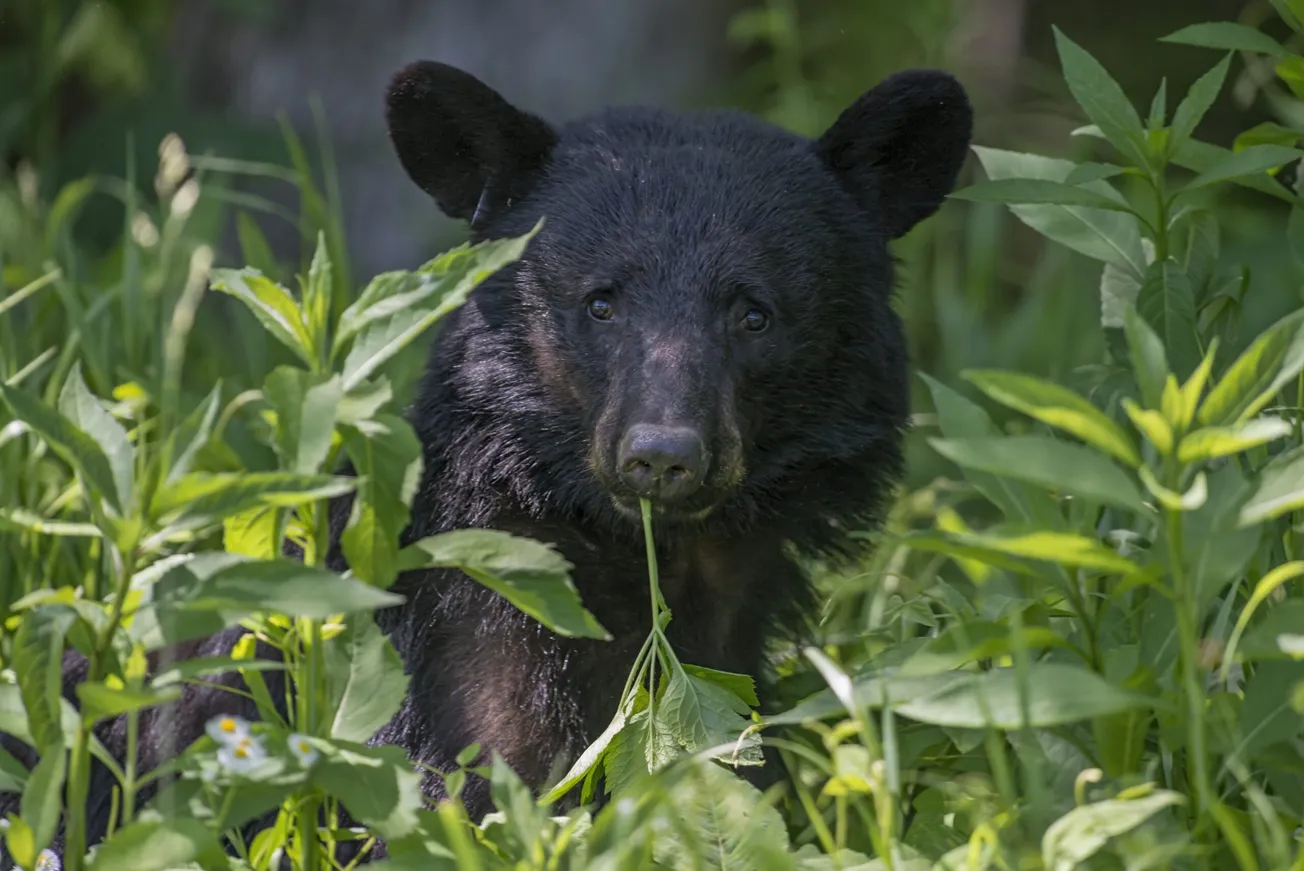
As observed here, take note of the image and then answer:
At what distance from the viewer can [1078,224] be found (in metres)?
3.33

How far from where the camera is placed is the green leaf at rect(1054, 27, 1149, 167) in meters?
2.96

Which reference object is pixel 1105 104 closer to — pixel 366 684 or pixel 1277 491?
pixel 1277 491

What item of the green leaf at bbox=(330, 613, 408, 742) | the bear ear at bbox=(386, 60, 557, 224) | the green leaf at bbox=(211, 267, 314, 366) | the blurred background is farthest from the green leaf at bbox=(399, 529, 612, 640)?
the blurred background

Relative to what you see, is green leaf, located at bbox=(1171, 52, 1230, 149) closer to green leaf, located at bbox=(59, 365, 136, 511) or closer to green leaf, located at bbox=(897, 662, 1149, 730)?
green leaf, located at bbox=(897, 662, 1149, 730)

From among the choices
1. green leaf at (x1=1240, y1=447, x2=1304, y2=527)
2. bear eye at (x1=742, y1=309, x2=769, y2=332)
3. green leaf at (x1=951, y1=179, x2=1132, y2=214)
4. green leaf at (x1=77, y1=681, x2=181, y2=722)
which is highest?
green leaf at (x1=951, y1=179, x2=1132, y2=214)

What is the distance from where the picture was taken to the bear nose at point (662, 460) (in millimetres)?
2863

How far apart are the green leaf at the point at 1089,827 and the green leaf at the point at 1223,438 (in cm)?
47

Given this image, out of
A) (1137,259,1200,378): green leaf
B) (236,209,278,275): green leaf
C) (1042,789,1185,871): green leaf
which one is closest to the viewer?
(1042,789,1185,871): green leaf

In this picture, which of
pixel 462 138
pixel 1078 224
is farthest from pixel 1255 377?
pixel 462 138

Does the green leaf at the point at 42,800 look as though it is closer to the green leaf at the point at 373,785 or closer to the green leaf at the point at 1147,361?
the green leaf at the point at 373,785

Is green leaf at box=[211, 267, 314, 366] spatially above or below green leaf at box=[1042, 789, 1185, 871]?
above

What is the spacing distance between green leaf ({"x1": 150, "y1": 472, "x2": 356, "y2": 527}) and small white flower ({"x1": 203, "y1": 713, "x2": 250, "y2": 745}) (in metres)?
0.30

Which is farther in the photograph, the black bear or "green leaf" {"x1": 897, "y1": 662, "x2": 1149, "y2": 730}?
the black bear

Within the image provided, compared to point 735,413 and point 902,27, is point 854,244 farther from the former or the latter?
point 902,27
